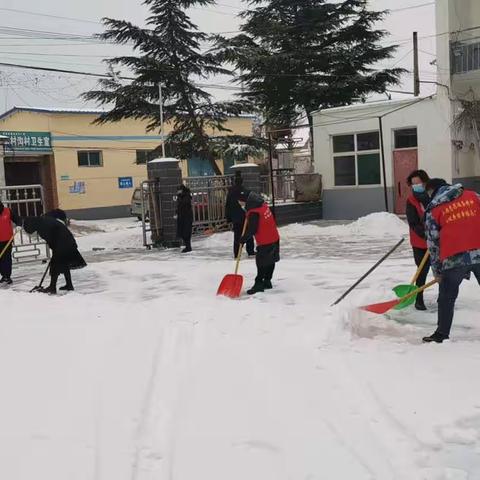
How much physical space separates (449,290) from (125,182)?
88.3ft

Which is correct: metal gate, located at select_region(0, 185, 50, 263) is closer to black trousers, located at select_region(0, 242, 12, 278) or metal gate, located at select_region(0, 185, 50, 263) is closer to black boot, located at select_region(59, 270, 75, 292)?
black trousers, located at select_region(0, 242, 12, 278)

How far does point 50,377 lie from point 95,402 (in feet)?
2.15

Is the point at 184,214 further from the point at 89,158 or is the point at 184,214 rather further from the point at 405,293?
the point at 89,158

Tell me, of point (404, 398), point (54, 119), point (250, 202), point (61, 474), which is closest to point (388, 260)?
point (250, 202)

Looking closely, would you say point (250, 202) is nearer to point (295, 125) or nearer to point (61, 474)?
point (61, 474)

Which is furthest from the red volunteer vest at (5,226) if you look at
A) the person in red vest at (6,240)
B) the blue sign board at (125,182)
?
the blue sign board at (125,182)

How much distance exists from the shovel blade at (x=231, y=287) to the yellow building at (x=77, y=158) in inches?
787

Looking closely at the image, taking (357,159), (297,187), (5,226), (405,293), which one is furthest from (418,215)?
(297,187)

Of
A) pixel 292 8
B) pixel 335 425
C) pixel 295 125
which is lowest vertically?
pixel 335 425

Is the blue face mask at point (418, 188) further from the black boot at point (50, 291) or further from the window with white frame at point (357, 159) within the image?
the window with white frame at point (357, 159)

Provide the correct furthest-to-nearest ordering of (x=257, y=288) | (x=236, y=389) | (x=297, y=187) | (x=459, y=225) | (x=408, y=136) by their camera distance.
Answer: (x=297, y=187) → (x=408, y=136) → (x=257, y=288) → (x=459, y=225) → (x=236, y=389)

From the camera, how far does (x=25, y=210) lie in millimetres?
12445

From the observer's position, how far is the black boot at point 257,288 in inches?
323

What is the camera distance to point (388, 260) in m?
10.8
